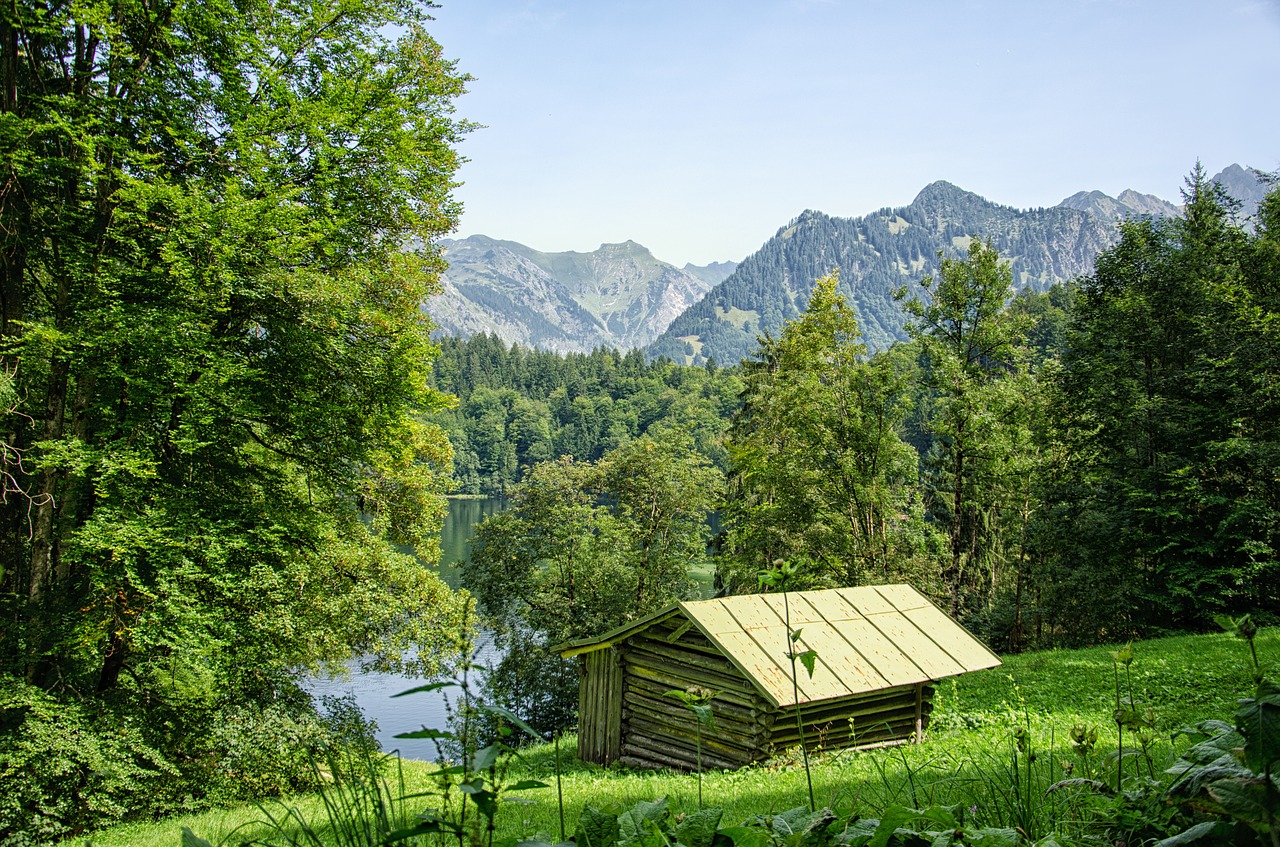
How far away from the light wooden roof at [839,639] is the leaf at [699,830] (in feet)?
33.1

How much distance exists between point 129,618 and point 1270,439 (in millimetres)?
→ 27755

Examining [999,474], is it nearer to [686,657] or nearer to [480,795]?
[686,657]

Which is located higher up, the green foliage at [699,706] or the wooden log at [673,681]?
the green foliage at [699,706]

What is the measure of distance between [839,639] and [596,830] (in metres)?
12.4

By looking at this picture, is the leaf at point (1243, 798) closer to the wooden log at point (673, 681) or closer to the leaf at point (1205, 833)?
the leaf at point (1205, 833)

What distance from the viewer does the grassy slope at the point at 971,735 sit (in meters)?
7.02

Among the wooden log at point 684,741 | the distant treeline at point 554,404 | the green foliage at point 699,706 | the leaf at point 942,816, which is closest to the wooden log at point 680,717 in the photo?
the wooden log at point 684,741

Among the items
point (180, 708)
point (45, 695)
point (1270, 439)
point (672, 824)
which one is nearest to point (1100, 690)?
point (1270, 439)

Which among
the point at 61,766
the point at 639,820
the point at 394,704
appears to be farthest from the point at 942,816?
the point at 394,704

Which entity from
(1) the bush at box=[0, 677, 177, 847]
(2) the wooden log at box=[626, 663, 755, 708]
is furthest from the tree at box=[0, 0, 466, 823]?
(2) the wooden log at box=[626, 663, 755, 708]

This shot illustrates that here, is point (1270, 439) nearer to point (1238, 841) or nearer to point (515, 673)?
point (515, 673)

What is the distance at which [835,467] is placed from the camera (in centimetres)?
2670

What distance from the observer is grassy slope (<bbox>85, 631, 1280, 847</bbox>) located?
7.02 meters

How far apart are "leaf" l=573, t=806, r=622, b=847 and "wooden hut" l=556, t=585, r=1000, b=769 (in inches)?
392
